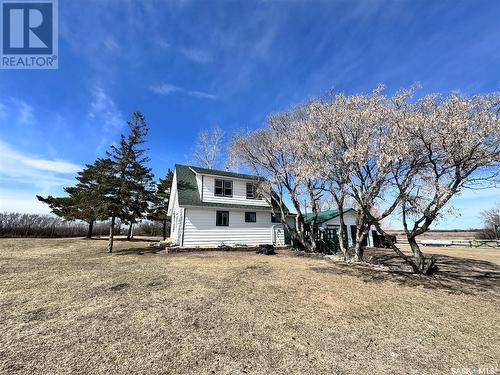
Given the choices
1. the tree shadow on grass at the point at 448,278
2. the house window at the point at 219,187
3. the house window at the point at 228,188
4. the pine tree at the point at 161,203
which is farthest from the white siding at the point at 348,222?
the pine tree at the point at 161,203

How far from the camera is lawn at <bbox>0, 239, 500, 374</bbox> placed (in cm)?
354

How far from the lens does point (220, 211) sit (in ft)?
59.2

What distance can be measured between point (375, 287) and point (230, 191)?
518 inches

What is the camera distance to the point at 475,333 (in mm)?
4648

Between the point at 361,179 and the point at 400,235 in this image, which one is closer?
the point at 361,179

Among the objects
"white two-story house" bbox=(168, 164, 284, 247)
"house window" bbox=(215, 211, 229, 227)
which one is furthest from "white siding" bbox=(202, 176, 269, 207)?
"house window" bbox=(215, 211, 229, 227)

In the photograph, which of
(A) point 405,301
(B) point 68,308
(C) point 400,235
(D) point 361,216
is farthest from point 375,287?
(C) point 400,235

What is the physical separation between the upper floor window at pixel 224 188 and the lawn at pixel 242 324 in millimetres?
10355

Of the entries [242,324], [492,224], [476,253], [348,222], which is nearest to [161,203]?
[348,222]

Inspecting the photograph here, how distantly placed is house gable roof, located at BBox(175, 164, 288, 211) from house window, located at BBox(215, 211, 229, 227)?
681 millimetres

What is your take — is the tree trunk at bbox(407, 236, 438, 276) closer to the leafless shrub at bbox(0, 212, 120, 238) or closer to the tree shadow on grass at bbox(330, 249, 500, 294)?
the tree shadow on grass at bbox(330, 249, 500, 294)

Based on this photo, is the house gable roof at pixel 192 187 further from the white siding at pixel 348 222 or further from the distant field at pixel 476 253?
the distant field at pixel 476 253

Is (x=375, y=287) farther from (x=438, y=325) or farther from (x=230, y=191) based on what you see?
(x=230, y=191)

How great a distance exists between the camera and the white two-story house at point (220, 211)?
16.7 meters
